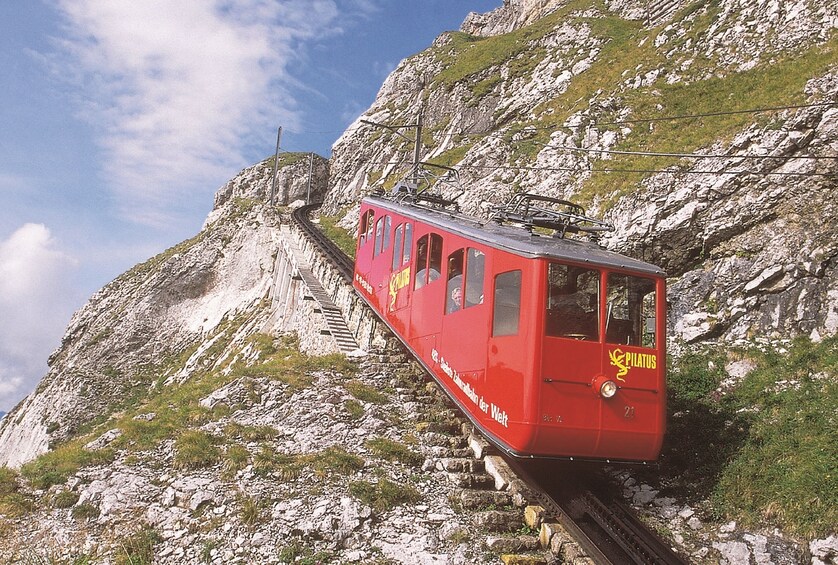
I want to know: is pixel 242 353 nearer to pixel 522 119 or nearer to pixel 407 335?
pixel 407 335

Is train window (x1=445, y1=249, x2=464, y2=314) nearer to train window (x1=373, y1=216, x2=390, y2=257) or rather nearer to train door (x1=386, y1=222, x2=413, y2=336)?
train door (x1=386, y1=222, x2=413, y2=336)

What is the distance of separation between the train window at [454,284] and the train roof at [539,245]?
485 mm

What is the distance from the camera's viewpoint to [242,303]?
38.7 meters

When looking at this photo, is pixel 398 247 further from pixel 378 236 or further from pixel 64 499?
pixel 64 499

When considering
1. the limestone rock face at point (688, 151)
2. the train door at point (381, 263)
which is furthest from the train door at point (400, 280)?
the limestone rock face at point (688, 151)

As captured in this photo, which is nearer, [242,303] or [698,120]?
[698,120]

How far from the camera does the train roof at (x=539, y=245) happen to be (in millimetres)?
7871

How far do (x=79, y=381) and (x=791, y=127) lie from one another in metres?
39.0

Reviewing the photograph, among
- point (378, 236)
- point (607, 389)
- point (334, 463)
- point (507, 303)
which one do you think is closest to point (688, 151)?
point (378, 236)

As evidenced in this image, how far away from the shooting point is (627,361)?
768cm

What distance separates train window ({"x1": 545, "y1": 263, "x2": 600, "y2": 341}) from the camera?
7672mm

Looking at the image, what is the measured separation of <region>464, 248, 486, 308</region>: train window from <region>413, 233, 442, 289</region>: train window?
1646mm

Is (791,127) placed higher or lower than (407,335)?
higher

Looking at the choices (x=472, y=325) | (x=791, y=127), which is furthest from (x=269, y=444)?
(x=791, y=127)
